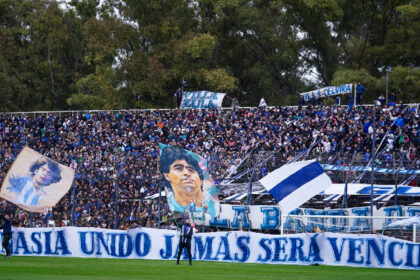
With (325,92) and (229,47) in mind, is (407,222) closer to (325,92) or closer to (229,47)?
(325,92)

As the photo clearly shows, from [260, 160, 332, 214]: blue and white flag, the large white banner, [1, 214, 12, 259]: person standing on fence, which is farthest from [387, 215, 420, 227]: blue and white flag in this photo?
[1, 214, 12, 259]: person standing on fence

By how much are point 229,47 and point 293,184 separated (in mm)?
41992

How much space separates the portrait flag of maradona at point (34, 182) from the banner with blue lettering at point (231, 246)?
1.79m

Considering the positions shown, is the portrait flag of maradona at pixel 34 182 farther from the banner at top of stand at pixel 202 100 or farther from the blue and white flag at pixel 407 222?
the banner at top of stand at pixel 202 100

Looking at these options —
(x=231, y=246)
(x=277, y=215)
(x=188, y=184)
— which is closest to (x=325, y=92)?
(x=277, y=215)

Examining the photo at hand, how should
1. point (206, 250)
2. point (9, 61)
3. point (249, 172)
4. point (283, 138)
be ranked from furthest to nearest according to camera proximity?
point (9, 61) < point (283, 138) < point (249, 172) < point (206, 250)

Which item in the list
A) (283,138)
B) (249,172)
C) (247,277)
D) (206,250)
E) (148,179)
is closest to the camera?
(247,277)

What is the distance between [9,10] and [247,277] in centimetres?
5834

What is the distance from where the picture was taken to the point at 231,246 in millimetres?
28000

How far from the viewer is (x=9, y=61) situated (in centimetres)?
7094

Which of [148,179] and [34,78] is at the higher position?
[34,78]

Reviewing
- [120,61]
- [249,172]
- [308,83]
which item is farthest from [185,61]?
[249,172]

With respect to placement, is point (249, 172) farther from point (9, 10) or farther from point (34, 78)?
point (9, 10)

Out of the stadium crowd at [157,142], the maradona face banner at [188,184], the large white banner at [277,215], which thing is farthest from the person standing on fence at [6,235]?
the large white banner at [277,215]
